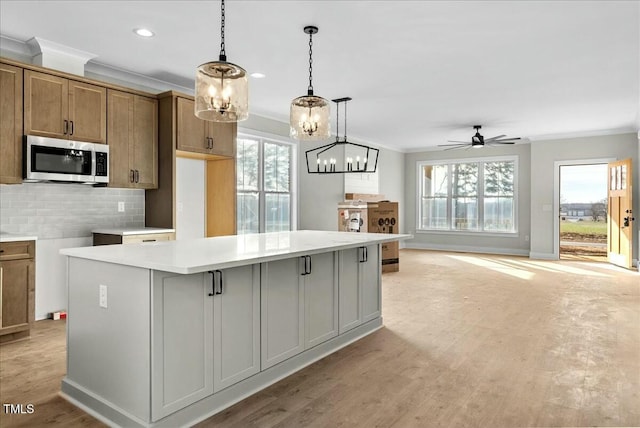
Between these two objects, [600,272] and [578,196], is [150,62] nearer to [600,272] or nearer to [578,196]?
[600,272]

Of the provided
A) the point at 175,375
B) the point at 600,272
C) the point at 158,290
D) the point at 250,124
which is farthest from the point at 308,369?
the point at 600,272

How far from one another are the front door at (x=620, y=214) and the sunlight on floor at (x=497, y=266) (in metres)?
2.03

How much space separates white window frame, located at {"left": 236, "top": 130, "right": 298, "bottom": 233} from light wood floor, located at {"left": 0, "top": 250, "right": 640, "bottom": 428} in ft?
8.48

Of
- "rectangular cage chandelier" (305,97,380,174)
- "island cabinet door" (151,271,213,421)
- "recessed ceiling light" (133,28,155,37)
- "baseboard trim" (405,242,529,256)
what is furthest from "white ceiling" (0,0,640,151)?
"baseboard trim" (405,242,529,256)

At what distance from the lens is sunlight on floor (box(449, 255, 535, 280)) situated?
6848mm

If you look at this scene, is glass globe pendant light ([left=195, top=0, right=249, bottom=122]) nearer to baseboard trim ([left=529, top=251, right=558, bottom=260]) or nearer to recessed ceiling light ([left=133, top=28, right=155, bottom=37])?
recessed ceiling light ([left=133, top=28, right=155, bottom=37])

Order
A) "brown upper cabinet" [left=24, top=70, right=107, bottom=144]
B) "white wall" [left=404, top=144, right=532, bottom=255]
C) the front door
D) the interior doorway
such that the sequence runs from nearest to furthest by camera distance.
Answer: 1. "brown upper cabinet" [left=24, top=70, right=107, bottom=144]
2. the front door
3. "white wall" [left=404, top=144, right=532, bottom=255]
4. the interior doorway

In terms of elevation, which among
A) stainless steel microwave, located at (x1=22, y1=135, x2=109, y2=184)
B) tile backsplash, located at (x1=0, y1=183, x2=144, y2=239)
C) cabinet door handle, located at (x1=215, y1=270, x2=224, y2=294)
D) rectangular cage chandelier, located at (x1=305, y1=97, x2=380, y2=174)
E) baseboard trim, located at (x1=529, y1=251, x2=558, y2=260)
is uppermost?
rectangular cage chandelier, located at (x1=305, y1=97, x2=380, y2=174)

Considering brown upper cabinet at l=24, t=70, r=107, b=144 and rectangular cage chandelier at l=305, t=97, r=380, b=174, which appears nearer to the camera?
brown upper cabinet at l=24, t=70, r=107, b=144

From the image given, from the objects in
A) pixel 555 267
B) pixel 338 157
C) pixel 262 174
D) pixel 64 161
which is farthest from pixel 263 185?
pixel 555 267

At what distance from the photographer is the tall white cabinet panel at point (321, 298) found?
3047 millimetres

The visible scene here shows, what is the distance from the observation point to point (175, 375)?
7.00ft

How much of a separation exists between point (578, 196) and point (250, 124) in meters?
10.4

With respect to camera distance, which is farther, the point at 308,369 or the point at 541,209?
the point at 541,209
